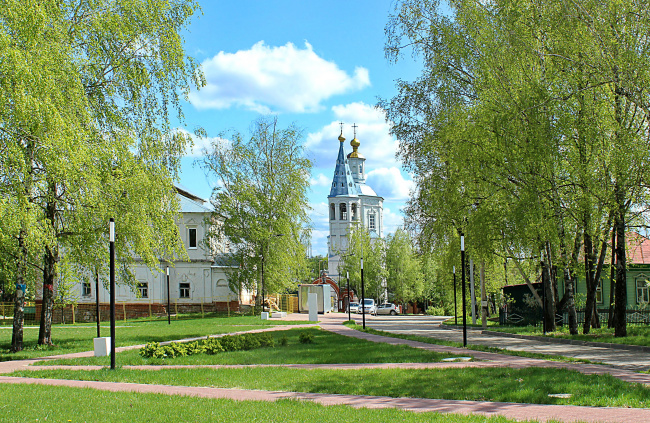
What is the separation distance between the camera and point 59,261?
2027 cm

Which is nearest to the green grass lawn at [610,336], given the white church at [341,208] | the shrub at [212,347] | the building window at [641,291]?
the shrub at [212,347]

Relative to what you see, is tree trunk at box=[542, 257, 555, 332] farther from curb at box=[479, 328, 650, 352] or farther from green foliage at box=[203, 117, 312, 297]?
green foliage at box=[203, 117, 312, 297]

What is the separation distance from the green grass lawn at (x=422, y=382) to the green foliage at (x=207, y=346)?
2623 mm

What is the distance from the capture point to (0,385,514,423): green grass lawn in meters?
7.82

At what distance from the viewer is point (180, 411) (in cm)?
848

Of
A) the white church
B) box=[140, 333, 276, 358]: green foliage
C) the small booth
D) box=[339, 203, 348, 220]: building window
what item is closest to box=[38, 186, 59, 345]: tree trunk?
box=[140, 333, 276, 358]: green foliage

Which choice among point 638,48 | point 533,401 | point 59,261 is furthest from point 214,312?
point 533,401

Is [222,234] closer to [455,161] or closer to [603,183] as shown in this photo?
[455,161]

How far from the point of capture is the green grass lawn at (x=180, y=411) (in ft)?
25.6

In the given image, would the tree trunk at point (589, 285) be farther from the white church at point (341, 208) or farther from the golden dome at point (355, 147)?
the golden dome at point (355, 147)

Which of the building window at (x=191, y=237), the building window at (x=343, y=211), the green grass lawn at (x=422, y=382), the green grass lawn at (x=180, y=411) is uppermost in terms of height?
the building window at (x=343, y=211)

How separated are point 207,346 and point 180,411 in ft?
29.9

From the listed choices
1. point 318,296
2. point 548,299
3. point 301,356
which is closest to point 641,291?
point 548,299

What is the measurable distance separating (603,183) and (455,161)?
566cm
